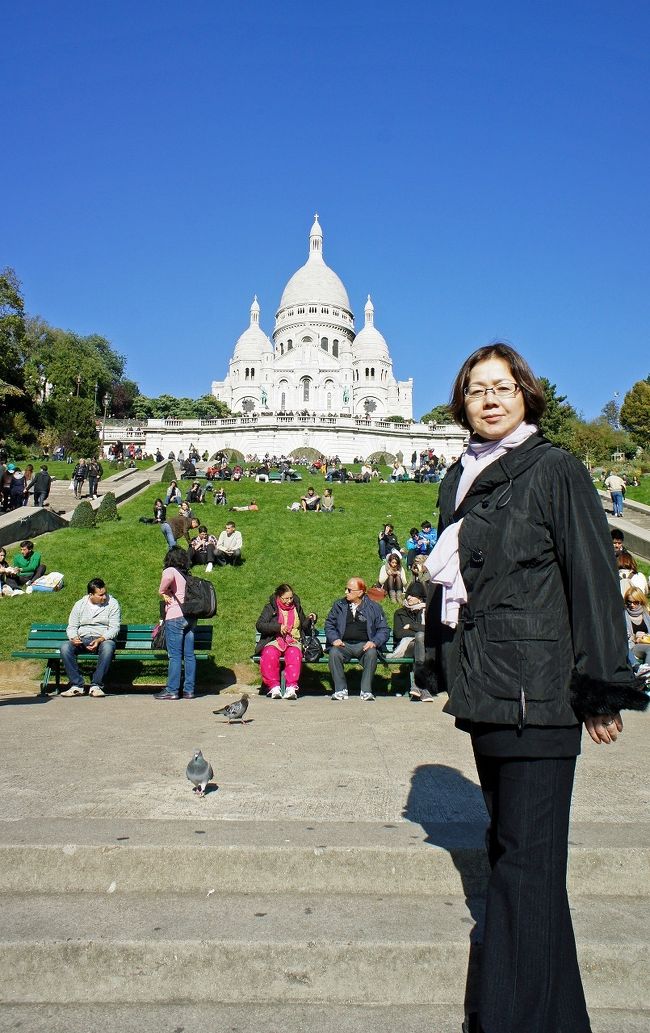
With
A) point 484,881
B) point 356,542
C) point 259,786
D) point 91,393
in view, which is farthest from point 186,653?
point 91,393

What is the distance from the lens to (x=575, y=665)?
98.2 inches

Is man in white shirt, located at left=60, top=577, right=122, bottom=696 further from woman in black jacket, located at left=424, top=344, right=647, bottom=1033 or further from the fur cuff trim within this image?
the fur cuff trim

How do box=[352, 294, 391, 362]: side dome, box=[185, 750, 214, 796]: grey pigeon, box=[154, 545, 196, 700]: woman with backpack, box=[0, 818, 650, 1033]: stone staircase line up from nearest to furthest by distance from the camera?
box=[0, 818, 650, 1033]: stone staircase → box=[185, 750, 214, 796]: grey pigeon → box=[154, 545, 196, 700]: woman with backpack → box=[352, 294, 391, 362]: side dome

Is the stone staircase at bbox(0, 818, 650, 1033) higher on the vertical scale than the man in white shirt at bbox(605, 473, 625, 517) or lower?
lower

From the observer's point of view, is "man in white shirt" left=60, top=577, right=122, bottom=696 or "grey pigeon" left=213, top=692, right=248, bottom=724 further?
"man in white shirt" left=60, top=577, right=122, bottom=696

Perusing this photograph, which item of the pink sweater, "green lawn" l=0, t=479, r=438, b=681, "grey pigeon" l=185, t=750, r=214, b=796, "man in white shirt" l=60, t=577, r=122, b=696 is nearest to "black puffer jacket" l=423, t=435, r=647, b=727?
"grey pigeon" l=185, t=750, r=214, b=796

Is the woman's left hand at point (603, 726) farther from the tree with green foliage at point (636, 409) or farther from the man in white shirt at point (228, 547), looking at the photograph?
the tree with green foliage at point (636, 409)

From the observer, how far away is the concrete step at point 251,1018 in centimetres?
271

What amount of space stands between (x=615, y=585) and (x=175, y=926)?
2154 mm

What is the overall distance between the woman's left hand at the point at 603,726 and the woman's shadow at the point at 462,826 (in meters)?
1.15

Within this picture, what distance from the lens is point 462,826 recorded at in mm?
3947

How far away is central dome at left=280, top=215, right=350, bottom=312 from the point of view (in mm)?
99500

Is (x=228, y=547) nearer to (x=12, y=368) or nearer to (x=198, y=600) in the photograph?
(x=198, y=600)

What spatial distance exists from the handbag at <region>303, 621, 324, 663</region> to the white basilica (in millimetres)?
78837
